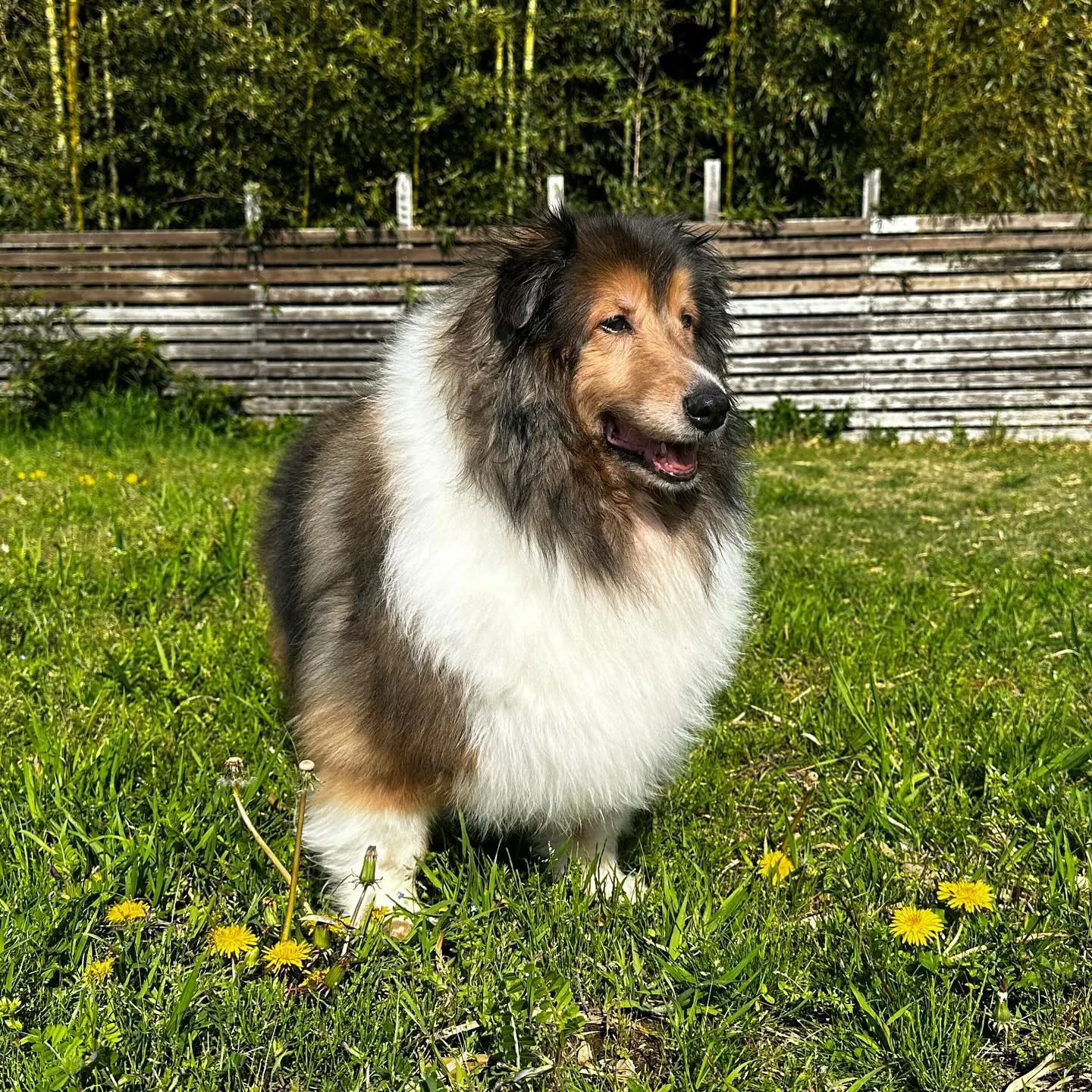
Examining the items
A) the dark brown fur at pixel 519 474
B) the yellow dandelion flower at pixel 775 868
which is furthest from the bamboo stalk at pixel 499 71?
the yellow dandelion flower at pixel 775 868

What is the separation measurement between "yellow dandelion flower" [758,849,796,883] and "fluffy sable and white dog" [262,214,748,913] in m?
0.32

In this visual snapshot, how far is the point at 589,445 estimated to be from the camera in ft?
7.50

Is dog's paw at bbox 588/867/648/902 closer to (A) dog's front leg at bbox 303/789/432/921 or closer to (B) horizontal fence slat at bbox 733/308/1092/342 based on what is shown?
Answer: (A) dog's front leg at bbox 303/789/432/921

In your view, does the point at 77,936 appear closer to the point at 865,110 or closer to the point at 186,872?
the point at 186,872

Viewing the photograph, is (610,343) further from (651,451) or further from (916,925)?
(916,925)

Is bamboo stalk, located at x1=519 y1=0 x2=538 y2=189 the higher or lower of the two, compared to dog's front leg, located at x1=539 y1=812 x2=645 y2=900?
higher

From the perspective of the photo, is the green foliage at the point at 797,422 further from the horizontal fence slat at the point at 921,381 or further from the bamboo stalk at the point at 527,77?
the bamboo stalk at the point at 527,77

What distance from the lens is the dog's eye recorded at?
229 cm

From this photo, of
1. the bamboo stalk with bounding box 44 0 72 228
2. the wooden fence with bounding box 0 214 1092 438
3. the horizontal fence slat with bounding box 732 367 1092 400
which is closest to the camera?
the bamboo stalk with bounding box 44 0 72 228

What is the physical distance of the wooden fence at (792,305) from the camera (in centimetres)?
920

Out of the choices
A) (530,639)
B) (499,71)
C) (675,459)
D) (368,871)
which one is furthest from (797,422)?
(368,871)

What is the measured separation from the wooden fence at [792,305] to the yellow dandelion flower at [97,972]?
25.0 feet

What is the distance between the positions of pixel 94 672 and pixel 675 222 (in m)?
2.42

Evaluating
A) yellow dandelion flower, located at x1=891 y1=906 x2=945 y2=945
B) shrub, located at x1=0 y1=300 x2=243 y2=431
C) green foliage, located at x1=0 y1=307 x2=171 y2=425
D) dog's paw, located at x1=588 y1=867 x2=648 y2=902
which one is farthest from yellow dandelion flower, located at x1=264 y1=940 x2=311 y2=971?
green foliage, located at x1=0 y1=307 x2=171 y2=425
